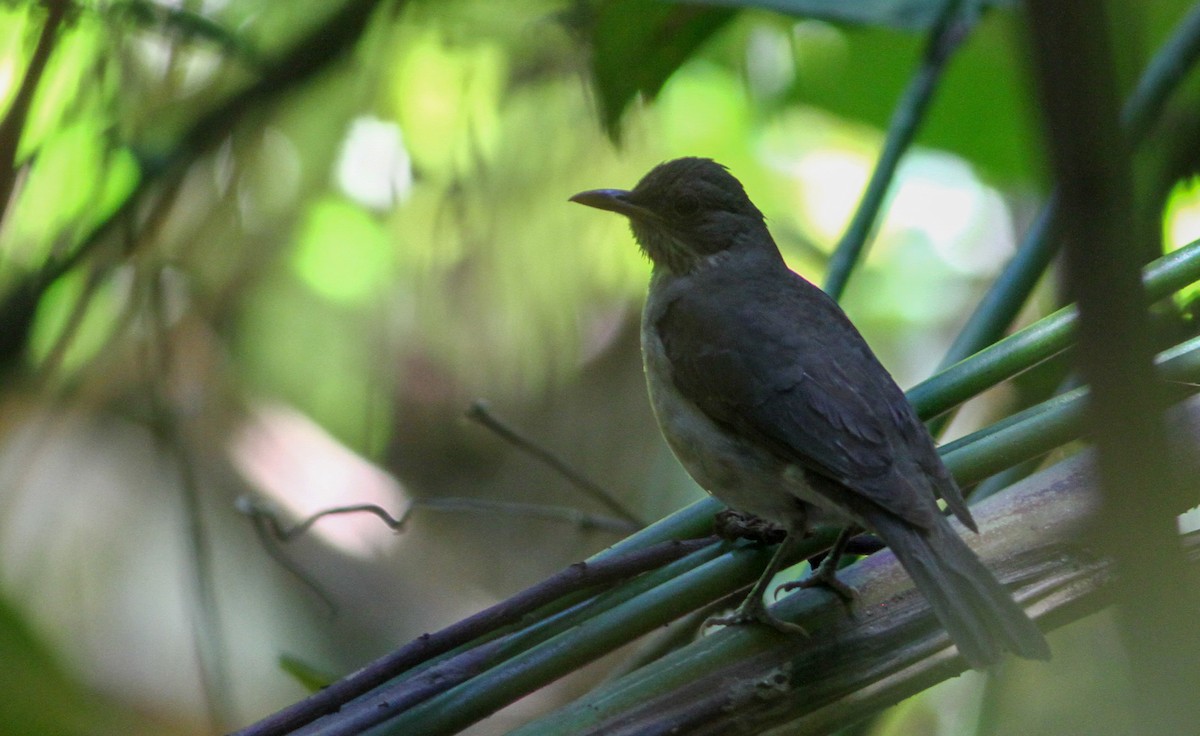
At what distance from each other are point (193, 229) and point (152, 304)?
619 mm

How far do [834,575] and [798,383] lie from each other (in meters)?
0.60

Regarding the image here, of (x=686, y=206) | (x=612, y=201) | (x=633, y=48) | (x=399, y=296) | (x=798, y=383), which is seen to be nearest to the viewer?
(x=798, y=383)

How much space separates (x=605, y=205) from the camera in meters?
3.41

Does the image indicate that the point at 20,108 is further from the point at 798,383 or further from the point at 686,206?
the point at 686,206

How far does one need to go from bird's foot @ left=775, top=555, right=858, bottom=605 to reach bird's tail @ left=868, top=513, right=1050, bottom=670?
105 mm

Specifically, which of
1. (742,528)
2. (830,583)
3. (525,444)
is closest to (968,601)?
(830,583)

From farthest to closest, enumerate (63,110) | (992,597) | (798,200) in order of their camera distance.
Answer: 1. (798,200)
2. (63,110)
3. (992,597)

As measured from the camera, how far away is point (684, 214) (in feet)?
11.6

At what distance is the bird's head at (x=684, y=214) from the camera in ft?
11.5

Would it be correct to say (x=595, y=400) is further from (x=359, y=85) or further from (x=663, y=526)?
(x=663, y=526)

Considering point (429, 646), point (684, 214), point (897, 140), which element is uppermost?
point (684, 214)

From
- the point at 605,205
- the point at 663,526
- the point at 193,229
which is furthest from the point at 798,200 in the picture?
the point at 663,526

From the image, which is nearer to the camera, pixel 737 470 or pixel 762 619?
pixel 762 619

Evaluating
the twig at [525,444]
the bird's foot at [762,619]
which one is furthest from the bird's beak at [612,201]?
the bird's foot at [762,619]
